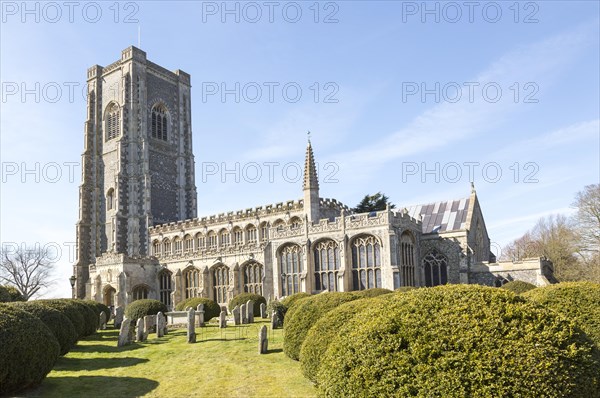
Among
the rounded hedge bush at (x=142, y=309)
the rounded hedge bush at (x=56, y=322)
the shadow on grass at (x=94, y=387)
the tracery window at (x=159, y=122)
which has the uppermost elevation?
the tracery window at (x=159, y=122)

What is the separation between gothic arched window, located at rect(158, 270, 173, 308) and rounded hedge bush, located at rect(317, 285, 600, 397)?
37.4m

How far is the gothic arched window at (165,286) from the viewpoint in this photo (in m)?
42.1

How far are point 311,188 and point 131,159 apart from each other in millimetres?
25661

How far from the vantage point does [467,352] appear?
6055 millimetres

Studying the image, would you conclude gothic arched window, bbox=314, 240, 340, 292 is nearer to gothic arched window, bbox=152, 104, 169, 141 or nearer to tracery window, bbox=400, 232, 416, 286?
tracery window, bbox=400, 232, 416, 286

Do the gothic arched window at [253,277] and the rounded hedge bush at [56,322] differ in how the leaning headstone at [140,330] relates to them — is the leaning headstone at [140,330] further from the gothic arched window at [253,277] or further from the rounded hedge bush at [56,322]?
the gothic arched window at [253,277]

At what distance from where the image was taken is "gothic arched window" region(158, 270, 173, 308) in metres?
42.1

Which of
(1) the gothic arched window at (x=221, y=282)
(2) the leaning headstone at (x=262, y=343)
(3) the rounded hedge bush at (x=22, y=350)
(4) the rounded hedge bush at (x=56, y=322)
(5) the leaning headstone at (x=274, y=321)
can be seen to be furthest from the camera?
(1) the gothic arched window at (x=221, y=282)

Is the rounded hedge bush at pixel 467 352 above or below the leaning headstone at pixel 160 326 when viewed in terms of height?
above

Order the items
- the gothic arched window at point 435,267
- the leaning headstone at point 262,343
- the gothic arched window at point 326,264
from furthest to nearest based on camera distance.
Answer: the gothic arched window at point 435,267
the gothic arched window at point 326,264
the leaning headstone at point 262,343

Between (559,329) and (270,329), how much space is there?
660 inches

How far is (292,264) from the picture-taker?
1310 inches

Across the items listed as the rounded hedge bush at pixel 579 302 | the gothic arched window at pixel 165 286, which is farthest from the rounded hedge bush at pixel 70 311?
the gothic arched window at pixel 165 286

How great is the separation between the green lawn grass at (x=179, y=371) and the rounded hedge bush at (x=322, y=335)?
76 cm
